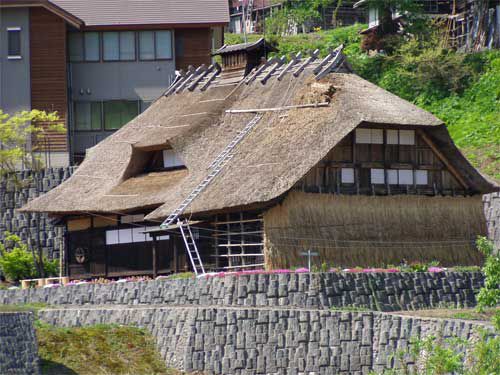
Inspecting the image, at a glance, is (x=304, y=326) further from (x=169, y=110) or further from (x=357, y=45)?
(x=357, y=45)

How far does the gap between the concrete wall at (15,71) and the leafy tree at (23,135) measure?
0.58 m

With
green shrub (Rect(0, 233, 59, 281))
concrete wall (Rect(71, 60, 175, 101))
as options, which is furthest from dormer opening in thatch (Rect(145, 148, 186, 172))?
concrete wall (Rect(71, 60, 175, 101))

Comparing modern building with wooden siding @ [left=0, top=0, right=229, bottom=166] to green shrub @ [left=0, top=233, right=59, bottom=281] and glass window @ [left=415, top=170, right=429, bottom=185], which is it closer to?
green shrub @ [left=0, top=233, right=59, bottom=281]

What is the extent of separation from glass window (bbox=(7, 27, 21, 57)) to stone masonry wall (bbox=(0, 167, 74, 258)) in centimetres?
665

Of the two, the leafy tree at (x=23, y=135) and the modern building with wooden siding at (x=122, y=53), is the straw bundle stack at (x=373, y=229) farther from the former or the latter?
the modern building with wooden siding at (x=122, y=53)

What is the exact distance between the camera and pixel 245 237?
44.9 meters

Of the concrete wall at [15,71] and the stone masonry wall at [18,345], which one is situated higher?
the concrete wall at [15,71]

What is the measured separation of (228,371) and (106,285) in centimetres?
730

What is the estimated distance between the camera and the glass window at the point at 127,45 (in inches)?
2395

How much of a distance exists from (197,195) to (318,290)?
283 inches

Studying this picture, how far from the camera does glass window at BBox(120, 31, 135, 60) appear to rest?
200 ft

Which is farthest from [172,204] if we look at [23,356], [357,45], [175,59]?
[357,45]

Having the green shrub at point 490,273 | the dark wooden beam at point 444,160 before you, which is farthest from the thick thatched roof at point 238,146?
the green shrub at point 490,273

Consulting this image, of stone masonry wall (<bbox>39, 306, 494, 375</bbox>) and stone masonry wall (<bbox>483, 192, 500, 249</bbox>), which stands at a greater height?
stone masonry wall (<bbox>483, 192, 500, 249</bbox>)
